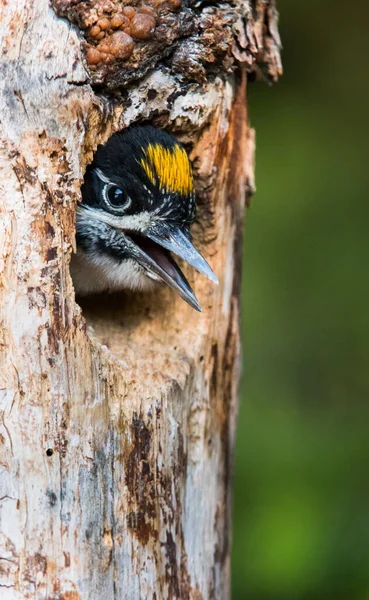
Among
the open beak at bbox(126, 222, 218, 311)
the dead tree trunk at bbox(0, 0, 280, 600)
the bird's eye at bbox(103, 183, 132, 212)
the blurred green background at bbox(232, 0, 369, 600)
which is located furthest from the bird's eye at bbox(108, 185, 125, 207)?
the blurred green background at bbox(232, 0, 369, 600)

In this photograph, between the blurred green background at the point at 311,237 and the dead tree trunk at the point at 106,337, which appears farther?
the blurred green background at the point at 311,237

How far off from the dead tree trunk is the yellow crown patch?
0.08 m

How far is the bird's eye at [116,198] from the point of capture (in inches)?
122

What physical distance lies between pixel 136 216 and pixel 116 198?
9 centimetres

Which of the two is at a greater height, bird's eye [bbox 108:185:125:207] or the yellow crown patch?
the yellow crown patch

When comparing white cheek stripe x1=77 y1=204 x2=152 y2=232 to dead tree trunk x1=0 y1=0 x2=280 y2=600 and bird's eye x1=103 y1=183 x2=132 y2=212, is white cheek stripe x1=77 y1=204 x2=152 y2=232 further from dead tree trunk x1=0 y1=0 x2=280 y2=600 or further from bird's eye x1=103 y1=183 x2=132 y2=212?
dead tree trunk x1=0 y1=0 x2=280 y2=600

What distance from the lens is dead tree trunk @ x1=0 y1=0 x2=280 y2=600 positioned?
2.49 m

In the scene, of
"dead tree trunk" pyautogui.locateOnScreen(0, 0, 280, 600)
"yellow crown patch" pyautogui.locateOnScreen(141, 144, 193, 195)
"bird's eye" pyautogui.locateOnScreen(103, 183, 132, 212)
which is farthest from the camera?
"bird's eye" pyautogui.locateOnScreen(103, 183, 132, 212)

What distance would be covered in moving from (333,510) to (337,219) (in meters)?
1.98

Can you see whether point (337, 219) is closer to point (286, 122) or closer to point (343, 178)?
point (343, 178)

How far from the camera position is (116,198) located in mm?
3107

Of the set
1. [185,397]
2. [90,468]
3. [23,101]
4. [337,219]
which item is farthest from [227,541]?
[337,219]

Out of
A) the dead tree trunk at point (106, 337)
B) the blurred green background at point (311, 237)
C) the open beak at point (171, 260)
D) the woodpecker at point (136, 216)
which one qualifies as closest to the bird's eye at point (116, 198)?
the woodpecker at point (136, 216)

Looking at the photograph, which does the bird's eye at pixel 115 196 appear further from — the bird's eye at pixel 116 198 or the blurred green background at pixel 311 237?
the blurred green background at pixel 311 237
